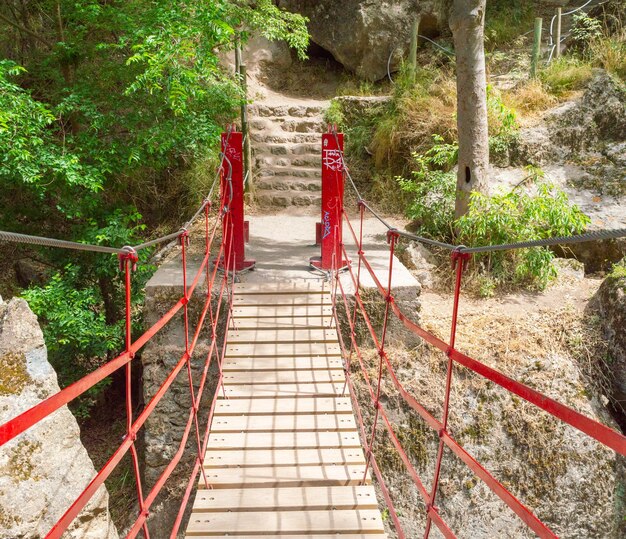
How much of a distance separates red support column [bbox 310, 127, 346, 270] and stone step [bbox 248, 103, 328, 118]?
172 inches

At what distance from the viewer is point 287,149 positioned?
27.7 ft

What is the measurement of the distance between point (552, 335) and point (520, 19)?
26.4ft

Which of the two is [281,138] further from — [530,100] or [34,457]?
[34,457]

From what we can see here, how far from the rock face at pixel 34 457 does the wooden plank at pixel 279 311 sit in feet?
4.57

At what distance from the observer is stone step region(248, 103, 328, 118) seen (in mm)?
8969

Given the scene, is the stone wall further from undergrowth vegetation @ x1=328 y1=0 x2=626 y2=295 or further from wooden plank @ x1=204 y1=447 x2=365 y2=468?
undergrowth vegetation @ x1=328 y1=0 x2=626 y2=295

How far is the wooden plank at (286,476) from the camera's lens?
284 centimetres

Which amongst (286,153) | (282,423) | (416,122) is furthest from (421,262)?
(286,153)

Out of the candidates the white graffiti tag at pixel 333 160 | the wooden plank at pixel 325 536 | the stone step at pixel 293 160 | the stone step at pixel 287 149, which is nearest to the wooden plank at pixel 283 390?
the wooden plank at pixel 325 536

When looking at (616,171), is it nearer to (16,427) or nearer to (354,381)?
(354,381)

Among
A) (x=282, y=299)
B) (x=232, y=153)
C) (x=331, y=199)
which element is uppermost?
(x=232, y=153)

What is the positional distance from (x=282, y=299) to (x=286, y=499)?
2.02 m

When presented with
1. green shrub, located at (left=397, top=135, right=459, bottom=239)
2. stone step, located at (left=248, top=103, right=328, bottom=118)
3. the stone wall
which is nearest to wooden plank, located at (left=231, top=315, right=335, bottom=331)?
the stone wall

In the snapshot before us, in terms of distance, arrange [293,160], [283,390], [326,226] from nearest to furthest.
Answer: [283,390]
[326,226]
[293,160]
